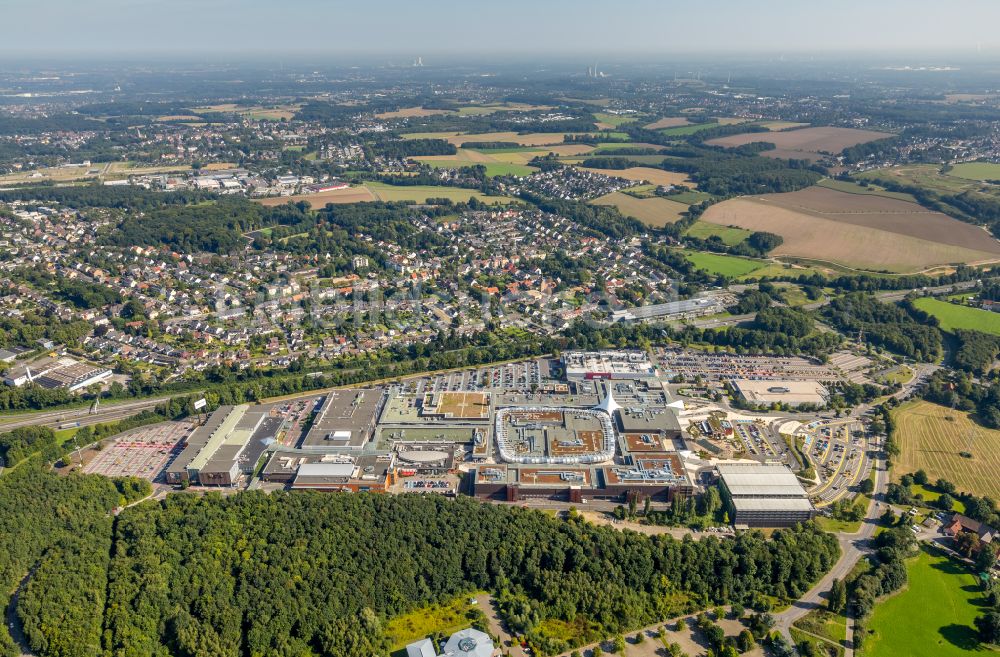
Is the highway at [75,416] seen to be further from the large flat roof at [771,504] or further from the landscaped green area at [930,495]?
the landscaped green area at [930,495]

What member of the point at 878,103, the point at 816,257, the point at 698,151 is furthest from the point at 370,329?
the point at 878,103

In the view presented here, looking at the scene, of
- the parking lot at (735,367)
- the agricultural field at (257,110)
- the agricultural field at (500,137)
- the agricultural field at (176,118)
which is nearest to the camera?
the parking lot at (735,367)

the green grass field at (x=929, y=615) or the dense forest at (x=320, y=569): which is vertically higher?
the dense forest at (x=320, y=569)

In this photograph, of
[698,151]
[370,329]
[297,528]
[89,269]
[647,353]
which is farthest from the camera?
[698,151]

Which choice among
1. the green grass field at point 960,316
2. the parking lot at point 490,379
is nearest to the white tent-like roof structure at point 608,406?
the parking lot at point 490,379

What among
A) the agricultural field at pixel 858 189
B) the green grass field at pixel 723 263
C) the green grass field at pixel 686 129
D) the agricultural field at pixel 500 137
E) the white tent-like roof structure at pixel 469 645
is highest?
the green grass field at pixel 686 129

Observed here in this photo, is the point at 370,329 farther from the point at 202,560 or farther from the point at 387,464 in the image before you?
the point at 202,560
